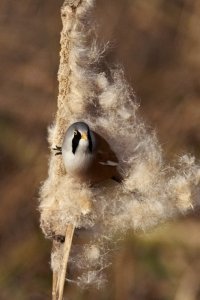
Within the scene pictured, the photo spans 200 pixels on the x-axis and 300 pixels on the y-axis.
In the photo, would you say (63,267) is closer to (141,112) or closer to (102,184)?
(102,184)

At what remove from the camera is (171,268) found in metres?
1.43

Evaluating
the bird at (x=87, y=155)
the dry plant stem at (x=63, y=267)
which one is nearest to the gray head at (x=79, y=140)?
the bird at (x=87, y=155)

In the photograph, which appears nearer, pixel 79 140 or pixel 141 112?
pixel 79 140

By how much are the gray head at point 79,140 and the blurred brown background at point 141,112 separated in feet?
0.92

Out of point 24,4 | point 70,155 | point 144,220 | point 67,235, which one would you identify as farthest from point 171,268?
point 24,4

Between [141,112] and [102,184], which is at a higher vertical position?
[141,112]

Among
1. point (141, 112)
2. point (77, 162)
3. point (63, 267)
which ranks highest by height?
point (141, 112)

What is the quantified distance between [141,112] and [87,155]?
1.16 ft

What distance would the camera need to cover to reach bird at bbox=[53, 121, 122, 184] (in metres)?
1.17

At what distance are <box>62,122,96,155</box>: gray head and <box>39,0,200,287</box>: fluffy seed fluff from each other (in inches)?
3.5

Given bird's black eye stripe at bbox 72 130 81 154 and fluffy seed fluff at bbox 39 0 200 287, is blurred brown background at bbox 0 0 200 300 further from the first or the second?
bird's black eye stripe at bbox 72 130 81 154

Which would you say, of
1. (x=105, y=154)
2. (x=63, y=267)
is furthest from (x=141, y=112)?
(x=63, y=267)

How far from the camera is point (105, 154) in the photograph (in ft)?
4.00

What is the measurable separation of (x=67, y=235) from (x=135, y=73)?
56cm
